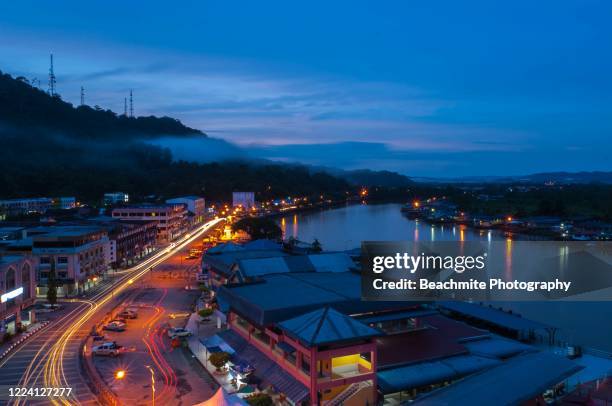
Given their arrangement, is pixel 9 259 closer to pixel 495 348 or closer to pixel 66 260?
pixel 66 260

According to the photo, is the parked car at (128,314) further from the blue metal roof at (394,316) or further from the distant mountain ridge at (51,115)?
the distant mountain ridge at (51,115)

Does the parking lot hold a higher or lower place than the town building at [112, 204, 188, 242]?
lower

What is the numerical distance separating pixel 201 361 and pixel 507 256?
1105 centimetres

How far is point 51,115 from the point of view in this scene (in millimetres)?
38375

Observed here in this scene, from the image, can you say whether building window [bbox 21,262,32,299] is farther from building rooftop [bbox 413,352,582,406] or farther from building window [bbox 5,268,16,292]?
building rooftop [bbox 413,352,582,406]

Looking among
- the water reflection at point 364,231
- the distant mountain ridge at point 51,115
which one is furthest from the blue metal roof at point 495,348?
the distant mountain ridge at point 51,115

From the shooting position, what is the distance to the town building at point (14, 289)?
253 inches

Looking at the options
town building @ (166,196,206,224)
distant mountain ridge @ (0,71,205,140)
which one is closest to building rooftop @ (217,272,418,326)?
town building @ (166,196,206,224)

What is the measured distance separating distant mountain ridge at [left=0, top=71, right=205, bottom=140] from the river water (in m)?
19.6

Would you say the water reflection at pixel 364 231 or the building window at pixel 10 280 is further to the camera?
the water reflection at pixel 364 231

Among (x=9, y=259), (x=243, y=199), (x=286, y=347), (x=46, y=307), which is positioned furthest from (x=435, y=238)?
(x=286, y=347)

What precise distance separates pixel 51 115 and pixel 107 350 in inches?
1466

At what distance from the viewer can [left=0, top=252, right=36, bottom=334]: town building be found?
21.1 ft

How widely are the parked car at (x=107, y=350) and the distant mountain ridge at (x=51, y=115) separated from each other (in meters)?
32.9
